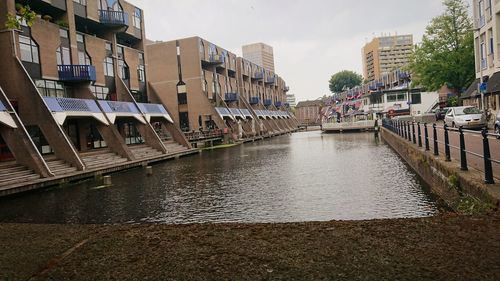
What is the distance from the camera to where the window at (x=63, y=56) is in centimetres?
2975

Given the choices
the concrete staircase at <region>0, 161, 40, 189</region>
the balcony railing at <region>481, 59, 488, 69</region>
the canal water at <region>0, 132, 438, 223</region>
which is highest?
the balcony railing at <region>481, 59, 488, 69</region>

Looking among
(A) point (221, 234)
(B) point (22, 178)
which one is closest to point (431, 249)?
(A) point (221, 234)

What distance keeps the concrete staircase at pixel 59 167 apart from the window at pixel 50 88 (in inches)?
275

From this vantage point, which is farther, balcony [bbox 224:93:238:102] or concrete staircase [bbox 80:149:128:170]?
balcony [bbox 224:93:238:102]

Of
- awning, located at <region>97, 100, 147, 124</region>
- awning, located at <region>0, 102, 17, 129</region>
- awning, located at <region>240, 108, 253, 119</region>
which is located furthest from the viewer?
awning, located at <region>240, 108, 253, 119</region>

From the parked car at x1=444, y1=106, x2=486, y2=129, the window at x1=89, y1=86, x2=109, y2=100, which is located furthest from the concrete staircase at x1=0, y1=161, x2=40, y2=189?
the parked car at x1=444, y1=106, x2=486, y2=129

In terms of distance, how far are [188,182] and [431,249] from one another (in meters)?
15.2

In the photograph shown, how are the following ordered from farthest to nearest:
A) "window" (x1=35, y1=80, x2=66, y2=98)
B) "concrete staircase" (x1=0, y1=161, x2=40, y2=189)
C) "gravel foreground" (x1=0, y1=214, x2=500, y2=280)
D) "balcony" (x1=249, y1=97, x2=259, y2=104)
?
"balcony" (x1=249, y1=97, x2=259, y2=104) → "window" (x1=35, y1=80, x2=66, y2=98) → "concrete staircase" (x1=0, y1=161, x2=40, y2=189) → "gravel foreground" (x1=0, y1=214, x2=500, y2=280)

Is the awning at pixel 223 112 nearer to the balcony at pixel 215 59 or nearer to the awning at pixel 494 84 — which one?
the balcony at pixel 215 59

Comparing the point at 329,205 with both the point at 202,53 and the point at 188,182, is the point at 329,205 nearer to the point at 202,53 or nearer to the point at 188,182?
the point at 188,182

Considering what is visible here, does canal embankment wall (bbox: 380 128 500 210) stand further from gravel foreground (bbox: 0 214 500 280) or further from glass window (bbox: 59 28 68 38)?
glass window (bbox: 59 28 68 38)

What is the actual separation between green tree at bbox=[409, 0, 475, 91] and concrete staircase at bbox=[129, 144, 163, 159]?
31.9 m

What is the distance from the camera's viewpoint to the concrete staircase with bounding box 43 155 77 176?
22.2m

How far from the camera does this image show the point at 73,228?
6664 millimetres
